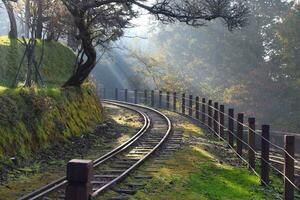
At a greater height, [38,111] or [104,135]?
[38,111]

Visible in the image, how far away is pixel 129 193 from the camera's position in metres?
8.54

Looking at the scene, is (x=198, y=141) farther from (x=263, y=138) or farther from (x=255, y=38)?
(x=255, y=38)

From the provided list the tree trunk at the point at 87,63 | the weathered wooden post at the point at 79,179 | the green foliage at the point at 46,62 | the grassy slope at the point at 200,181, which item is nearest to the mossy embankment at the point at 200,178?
the grassy slope at the point at 200,181

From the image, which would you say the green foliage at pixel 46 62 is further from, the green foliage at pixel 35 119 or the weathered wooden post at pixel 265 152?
the weathered wooden post at pixel 265 152

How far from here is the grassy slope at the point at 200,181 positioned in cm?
890

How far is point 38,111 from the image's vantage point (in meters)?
12.9

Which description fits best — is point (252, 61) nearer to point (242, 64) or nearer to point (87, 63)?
point (242, 64)

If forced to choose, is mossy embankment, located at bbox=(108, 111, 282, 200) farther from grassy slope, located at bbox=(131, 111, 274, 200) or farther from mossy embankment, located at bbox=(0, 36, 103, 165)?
mossy embankment, located at bbox=(0, 36, 103, 165)

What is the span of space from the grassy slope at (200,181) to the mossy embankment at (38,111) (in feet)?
12.0

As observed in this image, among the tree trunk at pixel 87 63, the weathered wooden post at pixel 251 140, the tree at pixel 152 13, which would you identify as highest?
the tree at pixel 152 13

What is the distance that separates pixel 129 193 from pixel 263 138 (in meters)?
3.66

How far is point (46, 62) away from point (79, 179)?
740 inches

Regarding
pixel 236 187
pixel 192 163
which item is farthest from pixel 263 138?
pixel 192 163

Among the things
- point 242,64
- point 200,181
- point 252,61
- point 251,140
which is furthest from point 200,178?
point 242,64
